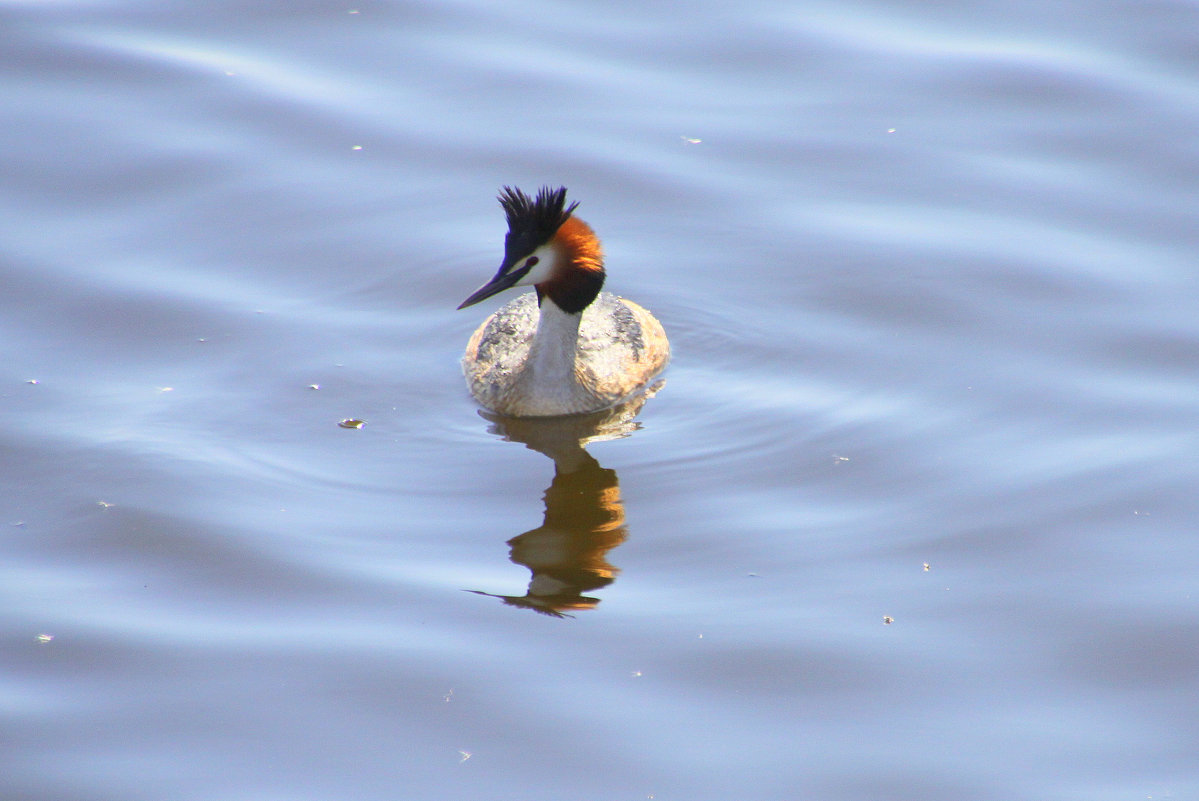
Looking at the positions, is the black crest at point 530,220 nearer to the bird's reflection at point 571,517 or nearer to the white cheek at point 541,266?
the white cheek at point 541,266

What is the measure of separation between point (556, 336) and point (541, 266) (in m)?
0.55

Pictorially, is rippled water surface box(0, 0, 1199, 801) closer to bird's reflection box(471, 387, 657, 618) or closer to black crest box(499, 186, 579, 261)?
bird's reflection box(471, 387, 657, 618)

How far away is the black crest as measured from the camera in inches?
367

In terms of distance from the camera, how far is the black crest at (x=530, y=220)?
9.31 m

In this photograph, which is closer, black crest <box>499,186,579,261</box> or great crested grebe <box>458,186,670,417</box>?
black crest <box>499,186,579,261</box>

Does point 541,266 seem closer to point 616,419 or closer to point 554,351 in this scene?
point 554,351

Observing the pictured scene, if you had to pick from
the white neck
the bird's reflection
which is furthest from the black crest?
the bird's reflection

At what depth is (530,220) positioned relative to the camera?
9.33 m

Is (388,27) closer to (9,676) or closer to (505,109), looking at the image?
(505,109)

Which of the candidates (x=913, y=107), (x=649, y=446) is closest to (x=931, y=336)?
(x=649, y=446)

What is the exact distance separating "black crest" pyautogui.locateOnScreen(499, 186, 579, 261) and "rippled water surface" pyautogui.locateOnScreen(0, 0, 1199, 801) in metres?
1.10

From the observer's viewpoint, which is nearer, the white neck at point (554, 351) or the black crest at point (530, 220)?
the black crest at point (530, 220)

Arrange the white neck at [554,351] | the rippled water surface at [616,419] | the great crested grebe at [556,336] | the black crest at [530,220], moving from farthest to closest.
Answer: the white neck at [554,351]
the great crested grebe at [556,336]
the black crest at [530,220]
the rippled water surface at [616,419]

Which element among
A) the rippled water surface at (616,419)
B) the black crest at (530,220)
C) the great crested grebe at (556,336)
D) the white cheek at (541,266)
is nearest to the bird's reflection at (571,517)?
the rippled water surface at (616,419)
